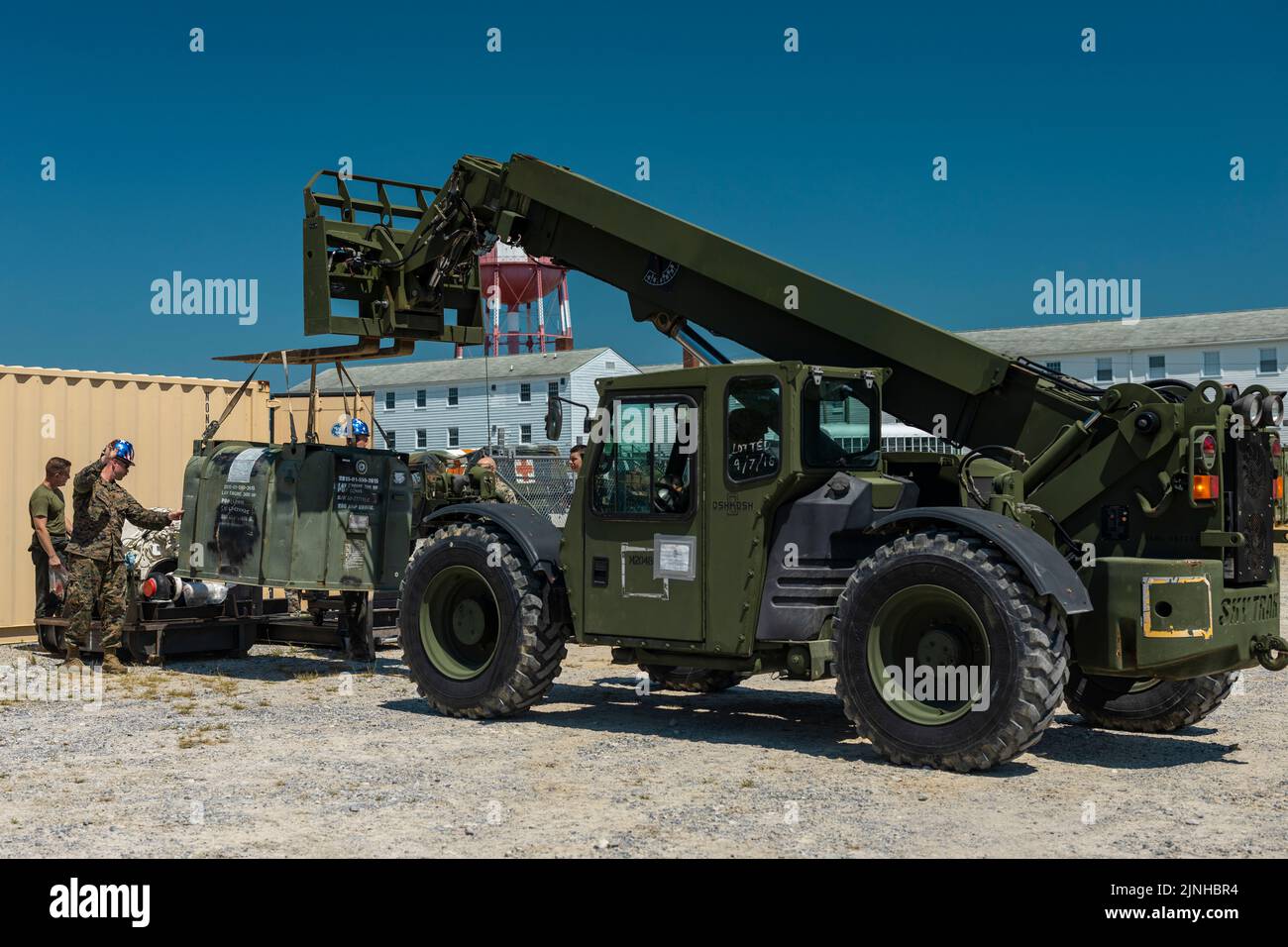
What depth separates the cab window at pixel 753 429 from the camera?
9078 millimetres

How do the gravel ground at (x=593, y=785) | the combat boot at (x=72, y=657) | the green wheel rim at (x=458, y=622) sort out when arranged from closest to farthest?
the gravel ground at (x=593, y=785) < the green wheel rim at (x=458, y=622) < the combat boot at (x=72, y=657)

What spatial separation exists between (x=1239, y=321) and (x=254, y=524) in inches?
2221

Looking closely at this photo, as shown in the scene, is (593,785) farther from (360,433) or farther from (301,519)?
(360,433)

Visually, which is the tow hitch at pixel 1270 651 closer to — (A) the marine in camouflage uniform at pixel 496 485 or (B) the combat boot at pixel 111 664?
(A) the marine in camouflage uniform at pixel 496 485

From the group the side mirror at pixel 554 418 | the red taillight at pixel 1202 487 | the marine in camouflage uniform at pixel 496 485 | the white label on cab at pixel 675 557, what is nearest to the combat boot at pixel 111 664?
the marine in camouflage uniform at pixel 496 485

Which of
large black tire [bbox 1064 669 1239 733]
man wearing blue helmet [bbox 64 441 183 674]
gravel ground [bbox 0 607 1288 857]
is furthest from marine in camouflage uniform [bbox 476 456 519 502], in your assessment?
large black tire [bbox 1064 669 1239 733]

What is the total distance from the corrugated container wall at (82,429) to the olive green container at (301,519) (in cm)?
307

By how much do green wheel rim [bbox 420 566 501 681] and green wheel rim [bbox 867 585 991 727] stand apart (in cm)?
318

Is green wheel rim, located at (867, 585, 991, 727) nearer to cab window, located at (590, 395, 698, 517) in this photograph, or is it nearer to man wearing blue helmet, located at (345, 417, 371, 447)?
cab window, located at (590, 395, 698, 517)

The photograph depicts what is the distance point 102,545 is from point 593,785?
722 cm

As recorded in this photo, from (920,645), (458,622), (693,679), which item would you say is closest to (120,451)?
(458,622)

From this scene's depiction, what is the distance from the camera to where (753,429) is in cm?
921

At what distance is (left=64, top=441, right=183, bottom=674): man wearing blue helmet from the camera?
1323 centimetres
